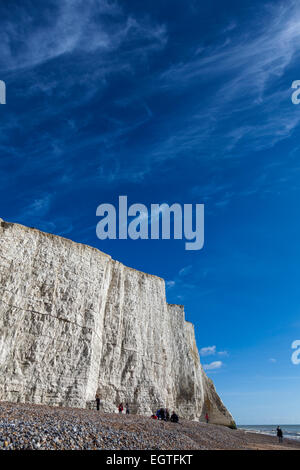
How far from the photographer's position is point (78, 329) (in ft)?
75.6

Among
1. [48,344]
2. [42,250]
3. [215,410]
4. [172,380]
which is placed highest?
[42,250]

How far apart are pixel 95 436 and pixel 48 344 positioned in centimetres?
1271

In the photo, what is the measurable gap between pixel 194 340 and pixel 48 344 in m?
27.0

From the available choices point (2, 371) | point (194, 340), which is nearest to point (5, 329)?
point (2, 371)

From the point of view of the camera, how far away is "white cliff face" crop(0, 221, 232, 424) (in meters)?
20.0

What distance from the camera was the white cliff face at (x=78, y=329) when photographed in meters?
20.0

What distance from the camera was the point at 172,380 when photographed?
113 ft
